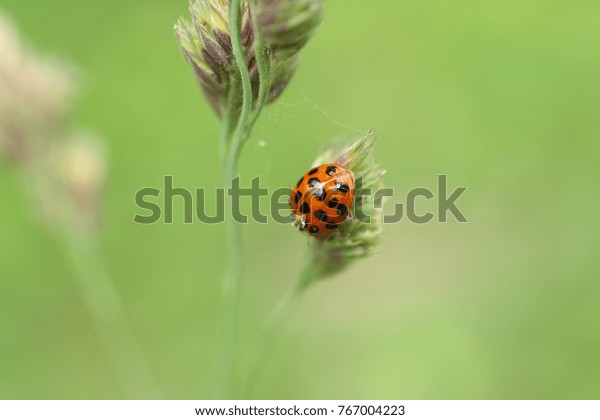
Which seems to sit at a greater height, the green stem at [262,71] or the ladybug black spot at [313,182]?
the green stem at [262,71]

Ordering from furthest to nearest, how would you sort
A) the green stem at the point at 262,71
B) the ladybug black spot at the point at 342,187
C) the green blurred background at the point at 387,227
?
the green blurred background at the point at 387,227 → the ladybug black spot at the point at 342,187 → the green stem at the point at 262,71

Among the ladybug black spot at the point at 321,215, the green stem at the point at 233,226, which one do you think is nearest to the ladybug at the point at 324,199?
the ladybug black spot at the point at 321,215

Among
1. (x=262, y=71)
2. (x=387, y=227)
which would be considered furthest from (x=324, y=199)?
(x=387, y=227)

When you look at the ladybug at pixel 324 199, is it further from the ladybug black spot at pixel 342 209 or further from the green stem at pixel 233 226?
the green stem at pixel 233 226

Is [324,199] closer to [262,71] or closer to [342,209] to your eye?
[342,209]

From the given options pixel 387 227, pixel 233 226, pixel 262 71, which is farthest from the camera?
pixel 387 227

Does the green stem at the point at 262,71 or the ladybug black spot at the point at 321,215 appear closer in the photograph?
the green stem at the point at 262,71

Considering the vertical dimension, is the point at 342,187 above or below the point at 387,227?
above

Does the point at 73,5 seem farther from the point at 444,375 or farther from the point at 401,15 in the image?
the point at 444,375
